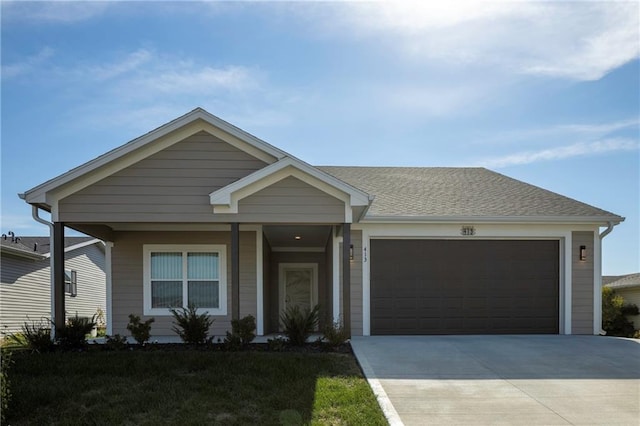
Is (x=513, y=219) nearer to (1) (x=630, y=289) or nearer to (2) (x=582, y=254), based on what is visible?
(2) (x=582, y=254)

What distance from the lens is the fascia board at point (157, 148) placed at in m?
10.3

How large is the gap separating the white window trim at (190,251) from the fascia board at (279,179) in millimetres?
2566

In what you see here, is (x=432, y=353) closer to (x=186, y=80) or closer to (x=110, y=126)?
(x=186, y=80)

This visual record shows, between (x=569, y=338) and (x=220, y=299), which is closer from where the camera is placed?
(x=569, y=338)

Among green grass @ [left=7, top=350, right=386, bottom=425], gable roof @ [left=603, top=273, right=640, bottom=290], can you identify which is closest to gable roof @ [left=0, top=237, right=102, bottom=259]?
green grass @ [left=7, top=350, right=386, bottom=425]

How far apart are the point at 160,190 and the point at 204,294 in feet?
10.6

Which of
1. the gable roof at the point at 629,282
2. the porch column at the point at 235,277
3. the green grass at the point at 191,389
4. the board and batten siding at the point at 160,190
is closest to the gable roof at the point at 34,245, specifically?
the board and batten siding at the point at 160,190

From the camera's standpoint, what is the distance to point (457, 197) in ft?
44.9

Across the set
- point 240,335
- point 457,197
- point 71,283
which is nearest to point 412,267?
point 457,197

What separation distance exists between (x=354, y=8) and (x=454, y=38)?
2293 mm

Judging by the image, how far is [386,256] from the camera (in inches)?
484

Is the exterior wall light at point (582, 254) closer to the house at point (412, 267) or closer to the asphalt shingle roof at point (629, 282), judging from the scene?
the house at point (412, 267)

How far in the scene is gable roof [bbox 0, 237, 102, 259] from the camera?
18000 mm

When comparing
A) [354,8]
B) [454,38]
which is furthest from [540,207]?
[354,8]
